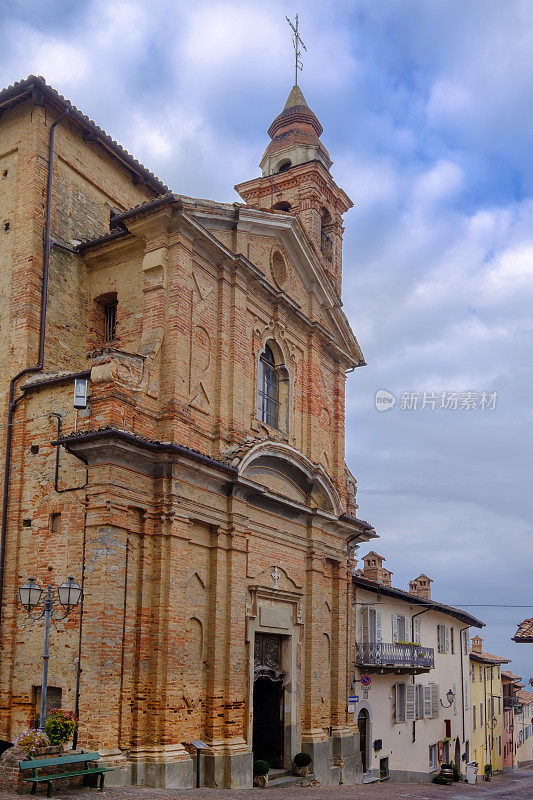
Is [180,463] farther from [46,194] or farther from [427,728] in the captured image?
[427,728]

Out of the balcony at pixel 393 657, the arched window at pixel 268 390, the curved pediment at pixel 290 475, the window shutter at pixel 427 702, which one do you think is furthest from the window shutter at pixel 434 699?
the arched window at pixel 268 390

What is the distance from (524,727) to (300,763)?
54999mm

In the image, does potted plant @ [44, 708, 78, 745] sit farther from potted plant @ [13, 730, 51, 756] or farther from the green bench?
the green bench

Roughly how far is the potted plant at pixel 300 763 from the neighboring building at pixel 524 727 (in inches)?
1741

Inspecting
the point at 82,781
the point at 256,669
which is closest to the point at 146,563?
the point at 82,781

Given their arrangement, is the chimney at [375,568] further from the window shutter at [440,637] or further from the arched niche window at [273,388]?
the arched niche window at [273,388]

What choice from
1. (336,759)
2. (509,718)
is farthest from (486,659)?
(336,759)

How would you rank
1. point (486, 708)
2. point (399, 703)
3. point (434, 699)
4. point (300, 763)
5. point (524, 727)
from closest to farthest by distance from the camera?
point (300, 763) → point (399, 703) → point (434, 699) → point (486, 708) → point (524, 727)

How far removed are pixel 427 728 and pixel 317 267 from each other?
20.0 meters

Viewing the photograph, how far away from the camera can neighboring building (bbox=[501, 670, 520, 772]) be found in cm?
5312

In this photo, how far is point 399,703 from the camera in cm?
2966

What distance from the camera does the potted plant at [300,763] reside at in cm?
1970

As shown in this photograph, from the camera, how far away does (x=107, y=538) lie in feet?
48.4

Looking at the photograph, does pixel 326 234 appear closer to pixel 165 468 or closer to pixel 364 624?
pixel 364 624
